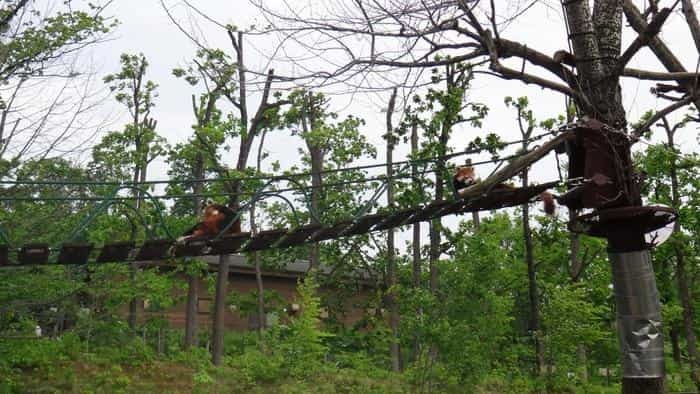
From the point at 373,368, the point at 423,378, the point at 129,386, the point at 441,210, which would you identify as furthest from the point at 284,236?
the point at 373,368

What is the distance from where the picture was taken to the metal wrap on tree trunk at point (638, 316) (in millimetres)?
5199

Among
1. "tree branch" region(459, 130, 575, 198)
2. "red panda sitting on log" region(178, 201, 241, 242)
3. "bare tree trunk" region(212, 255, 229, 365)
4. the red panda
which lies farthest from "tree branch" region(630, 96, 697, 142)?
"bare tree trunk" region(212, 255, 229, 365)

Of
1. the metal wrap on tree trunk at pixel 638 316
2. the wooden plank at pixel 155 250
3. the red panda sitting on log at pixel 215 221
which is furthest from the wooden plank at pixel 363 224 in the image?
the metal wrap on tree trunk at pixel 638 316

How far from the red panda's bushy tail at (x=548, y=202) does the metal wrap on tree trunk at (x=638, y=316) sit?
2.19ft

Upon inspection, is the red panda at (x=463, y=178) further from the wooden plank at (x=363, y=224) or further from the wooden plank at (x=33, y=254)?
the wooden plank at (x=33, y=254)

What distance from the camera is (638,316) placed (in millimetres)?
5254

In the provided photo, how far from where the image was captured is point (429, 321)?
44.8 feet

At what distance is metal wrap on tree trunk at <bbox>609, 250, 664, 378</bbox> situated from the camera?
5.20 metres

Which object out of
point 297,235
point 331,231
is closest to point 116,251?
point 297,235

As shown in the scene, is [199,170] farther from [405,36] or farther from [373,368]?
[405,36]

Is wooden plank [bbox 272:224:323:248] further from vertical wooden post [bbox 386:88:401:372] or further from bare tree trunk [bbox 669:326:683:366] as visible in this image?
bare tree trunk [bbox 669:326:683:366]

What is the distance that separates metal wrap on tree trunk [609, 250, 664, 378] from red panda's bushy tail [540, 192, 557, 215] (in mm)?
667

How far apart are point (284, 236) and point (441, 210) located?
4.70ft

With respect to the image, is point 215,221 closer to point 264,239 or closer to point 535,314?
point 264,239
